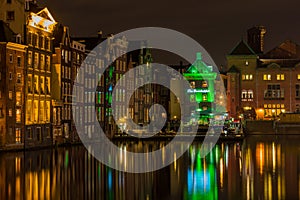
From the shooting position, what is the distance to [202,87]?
11356 centimetres

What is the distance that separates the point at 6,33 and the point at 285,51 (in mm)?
76540

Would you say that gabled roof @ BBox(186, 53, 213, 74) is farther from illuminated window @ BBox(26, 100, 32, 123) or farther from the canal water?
the canal water

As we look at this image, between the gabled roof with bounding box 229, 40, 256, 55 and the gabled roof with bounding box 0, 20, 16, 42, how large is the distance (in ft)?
208

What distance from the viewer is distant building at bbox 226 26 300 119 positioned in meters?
113

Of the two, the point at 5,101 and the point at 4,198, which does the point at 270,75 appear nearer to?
the point at 5,101

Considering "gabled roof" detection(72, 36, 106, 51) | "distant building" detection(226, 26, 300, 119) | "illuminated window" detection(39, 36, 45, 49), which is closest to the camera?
"illuminated window" detection(39, 36, 45, 49)

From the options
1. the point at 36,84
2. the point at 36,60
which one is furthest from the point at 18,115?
the point at 36,60

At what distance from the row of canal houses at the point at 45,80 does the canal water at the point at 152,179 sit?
26.1 ft

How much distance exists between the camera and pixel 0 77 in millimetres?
57688

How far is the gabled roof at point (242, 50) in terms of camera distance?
376ft

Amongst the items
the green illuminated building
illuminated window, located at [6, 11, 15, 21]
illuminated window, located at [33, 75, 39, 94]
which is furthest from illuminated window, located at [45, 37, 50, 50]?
the green illuminated building

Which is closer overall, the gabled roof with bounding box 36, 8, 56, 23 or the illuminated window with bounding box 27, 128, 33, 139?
the illuminated window with bounding box 27, 128, 33, 139

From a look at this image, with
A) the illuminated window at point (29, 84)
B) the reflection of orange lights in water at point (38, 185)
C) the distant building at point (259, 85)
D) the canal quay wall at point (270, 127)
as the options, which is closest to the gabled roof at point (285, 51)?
the distant building at point (259, 85)

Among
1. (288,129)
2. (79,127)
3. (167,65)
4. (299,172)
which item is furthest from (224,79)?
(299,172)
